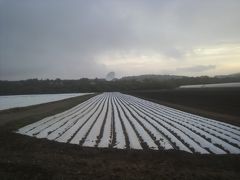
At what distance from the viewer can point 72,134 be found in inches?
601

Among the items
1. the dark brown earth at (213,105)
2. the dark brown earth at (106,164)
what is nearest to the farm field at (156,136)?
the dark brown earth at (106,164)

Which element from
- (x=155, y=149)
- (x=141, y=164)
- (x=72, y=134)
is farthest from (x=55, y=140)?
(x=141, y=164)

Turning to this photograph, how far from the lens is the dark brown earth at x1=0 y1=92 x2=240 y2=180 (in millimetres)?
8133

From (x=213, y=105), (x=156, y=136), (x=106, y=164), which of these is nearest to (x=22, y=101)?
(x=213, y=105)

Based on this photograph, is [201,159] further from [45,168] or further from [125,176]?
[45,168]

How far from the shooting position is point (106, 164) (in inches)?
367

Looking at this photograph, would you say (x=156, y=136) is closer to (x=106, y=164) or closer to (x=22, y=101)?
(x=106, y=164)

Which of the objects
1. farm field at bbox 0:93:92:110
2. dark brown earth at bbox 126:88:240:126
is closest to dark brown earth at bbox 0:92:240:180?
dark brown earth at bbox 126:88:240:126

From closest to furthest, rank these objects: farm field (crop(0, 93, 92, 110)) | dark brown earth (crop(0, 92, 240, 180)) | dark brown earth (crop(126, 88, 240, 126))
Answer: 1. dark brown earth (crop(0, 92, 240, 180))
2. dark brown earth (crop(126, 88, 240, 126))
3. farm field (crop(0, 93, 92, 110))

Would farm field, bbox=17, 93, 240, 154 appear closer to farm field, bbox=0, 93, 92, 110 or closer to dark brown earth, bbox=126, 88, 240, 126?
dark brown earth, bbox=126, 88, 240, 126

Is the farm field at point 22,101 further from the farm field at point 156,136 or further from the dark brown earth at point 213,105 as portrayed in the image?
the farm field at point 156,136

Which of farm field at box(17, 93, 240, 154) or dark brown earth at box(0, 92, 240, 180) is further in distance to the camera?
farm field at box(17, 93, 240, 154)

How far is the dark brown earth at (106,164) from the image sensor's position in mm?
8133

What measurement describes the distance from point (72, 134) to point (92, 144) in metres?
2.85
